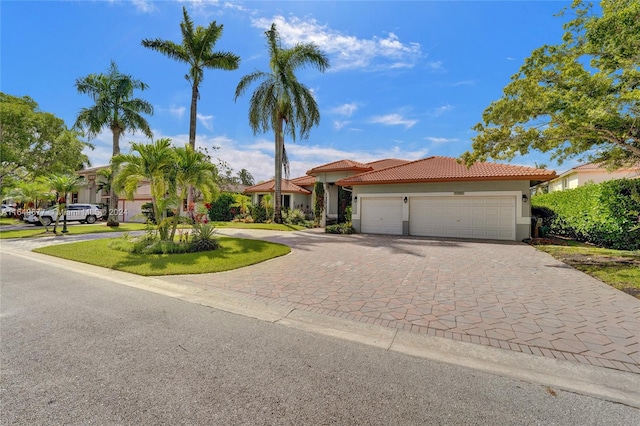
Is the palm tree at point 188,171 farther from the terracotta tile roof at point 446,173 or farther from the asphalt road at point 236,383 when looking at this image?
the terracotta tile roof at point 446,173

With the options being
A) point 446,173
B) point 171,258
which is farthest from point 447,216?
point 171,258

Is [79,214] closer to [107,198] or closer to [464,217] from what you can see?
[107,198]

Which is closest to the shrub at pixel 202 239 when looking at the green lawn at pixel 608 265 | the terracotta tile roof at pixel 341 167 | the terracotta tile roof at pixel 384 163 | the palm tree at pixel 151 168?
the palm tree at pixel 151 168

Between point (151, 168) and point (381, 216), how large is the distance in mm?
12352

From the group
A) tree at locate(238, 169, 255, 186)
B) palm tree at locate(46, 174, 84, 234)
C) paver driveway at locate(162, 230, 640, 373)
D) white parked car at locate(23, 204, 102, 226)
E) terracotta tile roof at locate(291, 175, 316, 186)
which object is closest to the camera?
paver driveway at locate(162, 230, 640, 373)

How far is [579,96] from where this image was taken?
7.91 metres

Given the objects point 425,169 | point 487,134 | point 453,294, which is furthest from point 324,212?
point 453,294

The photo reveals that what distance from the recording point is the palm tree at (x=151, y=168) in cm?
1072

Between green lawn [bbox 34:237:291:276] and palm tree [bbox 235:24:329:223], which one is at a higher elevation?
palm tree [bbox 235:24:329:223]

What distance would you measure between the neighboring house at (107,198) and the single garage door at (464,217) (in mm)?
24484

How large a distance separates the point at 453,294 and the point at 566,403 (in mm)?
3228

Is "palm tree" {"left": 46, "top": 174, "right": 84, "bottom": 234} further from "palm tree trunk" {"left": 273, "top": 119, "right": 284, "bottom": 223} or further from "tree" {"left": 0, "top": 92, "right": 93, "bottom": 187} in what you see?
"palm tree trunk" {"left": 273, "top": 119, "right": 284, "bottom": 223}

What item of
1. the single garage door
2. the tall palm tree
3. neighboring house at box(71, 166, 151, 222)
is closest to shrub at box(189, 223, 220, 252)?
the tall palm tree

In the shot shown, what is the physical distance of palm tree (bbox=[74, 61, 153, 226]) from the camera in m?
20.6
